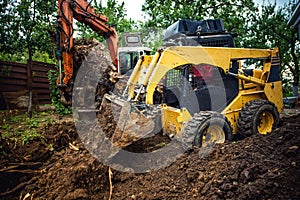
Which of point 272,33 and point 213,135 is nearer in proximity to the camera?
point 213,135

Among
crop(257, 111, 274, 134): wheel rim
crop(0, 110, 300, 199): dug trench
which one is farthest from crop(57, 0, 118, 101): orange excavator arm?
crop(257, 111, 274, 134): wheel rim

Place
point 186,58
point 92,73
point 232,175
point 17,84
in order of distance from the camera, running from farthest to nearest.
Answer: point 17,84
point 92,73
point 186,58
point 232,175

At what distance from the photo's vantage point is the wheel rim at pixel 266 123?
16.4ft

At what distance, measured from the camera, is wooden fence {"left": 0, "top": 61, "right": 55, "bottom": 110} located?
7.97 metres

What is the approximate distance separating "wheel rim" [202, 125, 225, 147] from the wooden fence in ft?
18.9

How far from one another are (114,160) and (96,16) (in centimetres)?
488

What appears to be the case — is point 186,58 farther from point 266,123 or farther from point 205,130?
point 266,123

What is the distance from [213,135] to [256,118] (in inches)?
36.7

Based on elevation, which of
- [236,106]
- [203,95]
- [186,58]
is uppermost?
[186,58]

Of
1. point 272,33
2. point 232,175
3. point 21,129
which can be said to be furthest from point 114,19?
point 232,175

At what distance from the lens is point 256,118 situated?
15.3 ft

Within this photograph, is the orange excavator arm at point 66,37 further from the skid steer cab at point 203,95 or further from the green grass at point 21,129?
the skid steer cab at point 203,95

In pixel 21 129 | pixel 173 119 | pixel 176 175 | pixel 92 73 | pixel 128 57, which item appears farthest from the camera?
pixel 128 57

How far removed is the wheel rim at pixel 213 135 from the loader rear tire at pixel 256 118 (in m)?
0.58
